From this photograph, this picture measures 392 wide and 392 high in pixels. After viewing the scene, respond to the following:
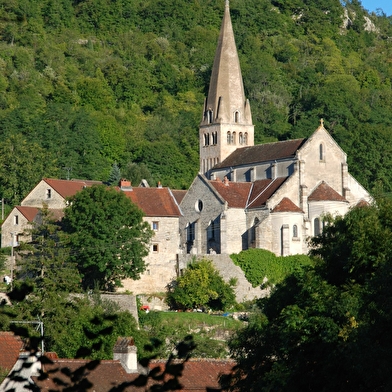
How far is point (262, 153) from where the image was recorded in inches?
3095

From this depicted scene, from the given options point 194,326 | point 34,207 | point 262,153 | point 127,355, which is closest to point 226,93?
point 262,153

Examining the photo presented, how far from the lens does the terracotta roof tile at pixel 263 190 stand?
71.4 metres

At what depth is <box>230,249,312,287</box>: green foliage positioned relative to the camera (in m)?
66.9

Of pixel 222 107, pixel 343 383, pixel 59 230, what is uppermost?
pixel 222 107

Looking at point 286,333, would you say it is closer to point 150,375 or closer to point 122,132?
point 150,375

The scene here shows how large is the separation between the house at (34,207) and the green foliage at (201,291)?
25.7 feet

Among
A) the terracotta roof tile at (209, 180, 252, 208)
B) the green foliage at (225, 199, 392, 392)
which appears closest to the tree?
the terracotta roof tile at (209, 180, 252, 208)

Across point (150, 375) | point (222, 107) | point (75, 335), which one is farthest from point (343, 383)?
point (222, 107)

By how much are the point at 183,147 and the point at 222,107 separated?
73.7 feet

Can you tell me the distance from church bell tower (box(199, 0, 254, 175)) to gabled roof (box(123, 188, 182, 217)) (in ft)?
47.6

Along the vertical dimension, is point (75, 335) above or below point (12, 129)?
below

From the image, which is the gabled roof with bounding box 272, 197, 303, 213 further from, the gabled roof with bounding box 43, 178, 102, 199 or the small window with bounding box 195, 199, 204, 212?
the gabled roof with bounding box 43, 178, 102, 199

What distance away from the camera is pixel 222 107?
87.6 meters

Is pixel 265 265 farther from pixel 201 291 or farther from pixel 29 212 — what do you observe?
pixel 29 212
